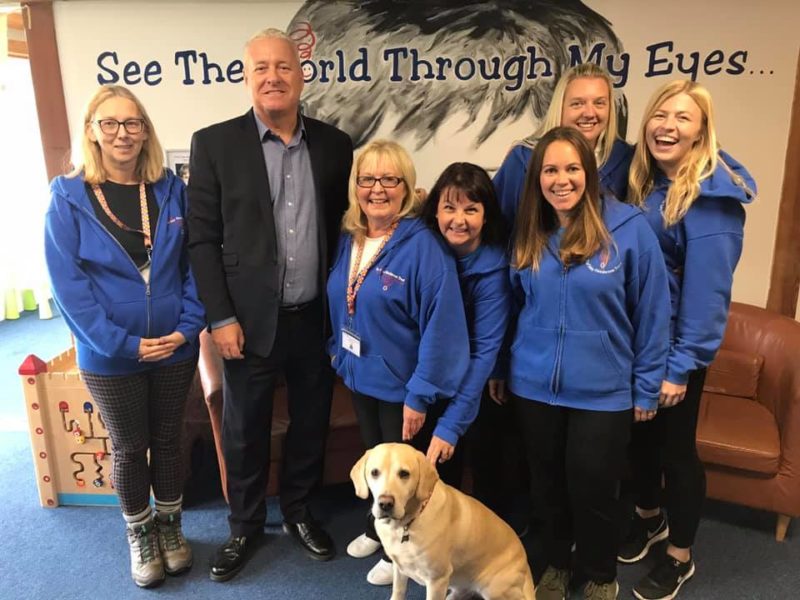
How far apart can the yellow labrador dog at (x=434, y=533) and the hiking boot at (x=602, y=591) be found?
0.27m

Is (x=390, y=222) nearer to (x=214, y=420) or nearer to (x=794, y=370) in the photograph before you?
(x=214, y=420)

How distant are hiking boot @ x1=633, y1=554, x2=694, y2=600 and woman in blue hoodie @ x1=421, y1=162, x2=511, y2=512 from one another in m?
0.91

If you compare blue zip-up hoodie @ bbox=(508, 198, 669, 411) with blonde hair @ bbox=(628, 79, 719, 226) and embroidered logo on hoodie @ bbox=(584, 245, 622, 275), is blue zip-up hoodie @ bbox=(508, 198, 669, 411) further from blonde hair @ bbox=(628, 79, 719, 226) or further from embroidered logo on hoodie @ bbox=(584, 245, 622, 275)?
blonde hair @ bbox=(628, 79, 719, 226)

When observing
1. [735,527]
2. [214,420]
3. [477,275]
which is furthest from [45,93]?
[735,527]

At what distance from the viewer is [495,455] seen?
2301mm

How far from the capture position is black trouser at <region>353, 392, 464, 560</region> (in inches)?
75.8

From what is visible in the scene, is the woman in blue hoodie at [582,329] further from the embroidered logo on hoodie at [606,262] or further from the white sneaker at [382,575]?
the white sneaker at [382,575]

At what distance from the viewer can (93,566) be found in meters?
2.31

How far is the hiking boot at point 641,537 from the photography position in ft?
7.58

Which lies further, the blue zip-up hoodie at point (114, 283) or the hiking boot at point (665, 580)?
the hiking boot at point (665, 580)

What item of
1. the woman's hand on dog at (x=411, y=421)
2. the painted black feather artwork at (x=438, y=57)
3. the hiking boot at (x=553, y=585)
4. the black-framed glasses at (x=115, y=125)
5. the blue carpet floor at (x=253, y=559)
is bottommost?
the blue carpet floor at (x=253, y=559)

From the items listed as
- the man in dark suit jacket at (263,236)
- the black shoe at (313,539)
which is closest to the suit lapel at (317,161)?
the man in dark suit jacket at (263,236)

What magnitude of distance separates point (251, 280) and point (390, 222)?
1.61ft

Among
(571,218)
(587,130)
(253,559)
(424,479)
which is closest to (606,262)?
(571,218)
